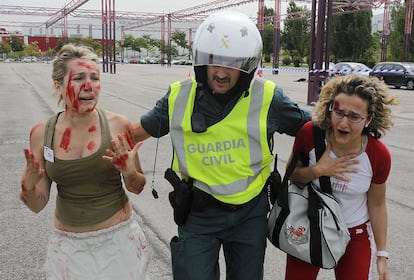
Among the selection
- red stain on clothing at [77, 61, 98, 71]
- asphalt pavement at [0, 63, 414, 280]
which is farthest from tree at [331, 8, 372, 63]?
red stain on clothing at [77, 61, 98, 71]

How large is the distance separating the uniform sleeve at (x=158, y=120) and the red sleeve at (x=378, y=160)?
97 centimetres

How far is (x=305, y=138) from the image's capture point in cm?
227

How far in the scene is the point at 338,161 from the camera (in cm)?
219

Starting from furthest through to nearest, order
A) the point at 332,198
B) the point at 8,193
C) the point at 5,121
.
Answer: the point at 5,121 → the point at 8,193 → the point at 332,198

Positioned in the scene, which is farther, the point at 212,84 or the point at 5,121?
the point at 5,121

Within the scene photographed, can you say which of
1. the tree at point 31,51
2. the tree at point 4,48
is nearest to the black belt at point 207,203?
the tree at point 31,51

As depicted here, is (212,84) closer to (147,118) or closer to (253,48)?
(253,48)

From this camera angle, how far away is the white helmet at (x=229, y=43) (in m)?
2.05

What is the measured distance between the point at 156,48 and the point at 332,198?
398 ft

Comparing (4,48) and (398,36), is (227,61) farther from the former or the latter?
(4,48)

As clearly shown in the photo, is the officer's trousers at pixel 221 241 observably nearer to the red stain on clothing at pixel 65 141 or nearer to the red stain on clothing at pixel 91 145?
the red stain on clothing at pixel 91 145

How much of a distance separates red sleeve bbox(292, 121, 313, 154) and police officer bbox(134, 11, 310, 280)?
0.42ft

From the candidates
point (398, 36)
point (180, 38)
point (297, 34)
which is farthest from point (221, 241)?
point (180, 38)

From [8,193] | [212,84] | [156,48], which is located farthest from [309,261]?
[156,48]
